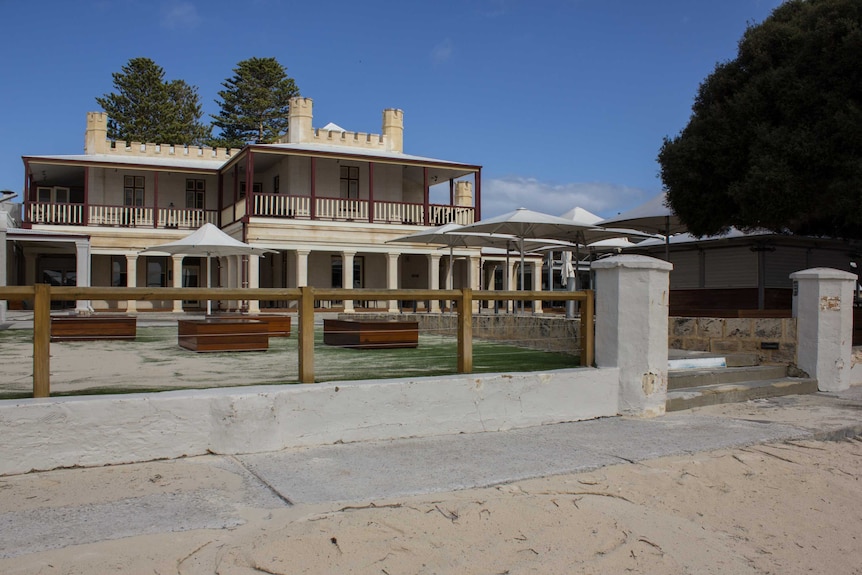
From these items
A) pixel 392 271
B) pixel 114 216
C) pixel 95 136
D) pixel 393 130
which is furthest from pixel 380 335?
pixel 95 136

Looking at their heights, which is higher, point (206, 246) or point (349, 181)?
point (349, 181)

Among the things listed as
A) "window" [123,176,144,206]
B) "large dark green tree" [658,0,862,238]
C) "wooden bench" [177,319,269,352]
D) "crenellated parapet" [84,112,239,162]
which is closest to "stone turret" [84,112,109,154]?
"crenellated parapet" [84,112,239,162]

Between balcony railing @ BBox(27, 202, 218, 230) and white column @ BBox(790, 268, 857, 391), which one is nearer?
white column @ BBox(790, 268, 857, 391)

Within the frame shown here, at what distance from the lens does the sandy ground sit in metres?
3.54

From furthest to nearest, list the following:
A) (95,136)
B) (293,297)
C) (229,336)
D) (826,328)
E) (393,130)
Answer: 1. (393,130)
2. (95,136)
3. (826,328)
4. (229,336)
5. (293,297)

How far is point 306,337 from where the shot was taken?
5.78 m

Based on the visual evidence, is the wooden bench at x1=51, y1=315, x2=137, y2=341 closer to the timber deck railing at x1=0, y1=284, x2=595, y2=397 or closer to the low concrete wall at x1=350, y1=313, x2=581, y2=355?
the low concrete wall at x1=350, y1=313, x2=581, y2=355

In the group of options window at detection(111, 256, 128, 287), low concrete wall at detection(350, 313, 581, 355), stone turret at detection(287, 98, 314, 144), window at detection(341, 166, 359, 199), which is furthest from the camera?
window at detection(341, 166, 359, 199)

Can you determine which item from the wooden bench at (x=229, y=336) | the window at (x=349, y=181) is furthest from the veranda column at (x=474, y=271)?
the wooden bench at (x=229, y=336)

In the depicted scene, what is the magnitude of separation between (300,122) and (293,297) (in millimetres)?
22572

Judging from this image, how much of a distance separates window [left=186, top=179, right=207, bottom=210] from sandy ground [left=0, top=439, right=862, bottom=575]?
24990 millimetres

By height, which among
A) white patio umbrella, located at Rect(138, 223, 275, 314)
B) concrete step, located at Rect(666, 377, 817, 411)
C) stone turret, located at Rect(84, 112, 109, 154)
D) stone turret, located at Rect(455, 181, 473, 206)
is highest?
stone turret, located at Rect(84, 112, 109, 154)

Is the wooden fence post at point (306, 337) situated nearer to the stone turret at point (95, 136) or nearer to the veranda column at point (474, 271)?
the veranda column at point (474, 271)

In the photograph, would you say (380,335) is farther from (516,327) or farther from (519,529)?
(519,529)
